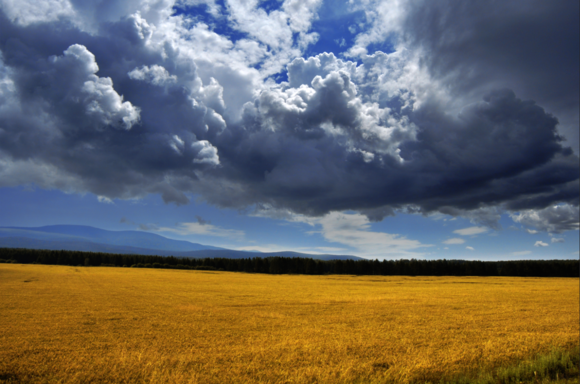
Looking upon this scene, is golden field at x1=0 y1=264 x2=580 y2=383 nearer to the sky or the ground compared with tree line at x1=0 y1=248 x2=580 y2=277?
nearer to the sky

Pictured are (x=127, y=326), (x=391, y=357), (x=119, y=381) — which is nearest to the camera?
(x=119, y=381)

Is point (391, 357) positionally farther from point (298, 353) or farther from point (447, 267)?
point (447, 267)

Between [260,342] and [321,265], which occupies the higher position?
[260,342]

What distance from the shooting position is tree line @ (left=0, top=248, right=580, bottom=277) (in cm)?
13125

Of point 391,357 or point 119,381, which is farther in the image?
point 391,357

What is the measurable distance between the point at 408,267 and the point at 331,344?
137284 mm

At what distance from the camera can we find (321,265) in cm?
14675

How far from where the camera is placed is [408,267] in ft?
462

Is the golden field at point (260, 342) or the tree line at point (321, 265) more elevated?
the golden field at point (260, 342)

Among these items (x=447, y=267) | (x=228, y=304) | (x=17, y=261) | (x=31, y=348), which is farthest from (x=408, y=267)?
(x=17, y=261)

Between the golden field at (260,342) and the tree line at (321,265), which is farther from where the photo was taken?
the tree line at (321,265)

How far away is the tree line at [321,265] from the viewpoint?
131 m

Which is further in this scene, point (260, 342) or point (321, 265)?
point (321, 265)

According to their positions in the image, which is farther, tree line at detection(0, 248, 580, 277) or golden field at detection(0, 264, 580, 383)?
tree line at detection(0, 248, 580, 277)
